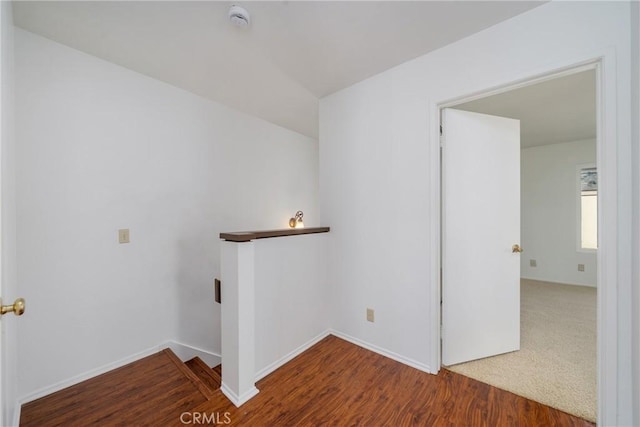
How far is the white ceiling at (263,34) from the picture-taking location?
1478 mm

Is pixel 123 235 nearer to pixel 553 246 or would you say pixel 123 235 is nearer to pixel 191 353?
pixel 191 353

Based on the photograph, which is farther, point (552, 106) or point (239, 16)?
point (552, 106)

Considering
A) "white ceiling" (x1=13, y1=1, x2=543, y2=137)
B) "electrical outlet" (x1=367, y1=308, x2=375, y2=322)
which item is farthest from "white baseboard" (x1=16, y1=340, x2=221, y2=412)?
"white ceiling" (x1=13, y1=1, x2=543, y2=137)

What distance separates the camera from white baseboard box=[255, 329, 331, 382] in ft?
5.91

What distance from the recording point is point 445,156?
1930mm

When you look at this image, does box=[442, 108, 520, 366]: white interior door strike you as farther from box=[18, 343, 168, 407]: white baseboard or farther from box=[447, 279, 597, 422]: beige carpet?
box=[18, 343, 168, 407]: white baseboard

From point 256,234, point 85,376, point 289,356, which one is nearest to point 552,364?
point 289,356

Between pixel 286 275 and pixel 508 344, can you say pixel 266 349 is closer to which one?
pixel 286 275

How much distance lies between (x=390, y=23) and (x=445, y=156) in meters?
1.02

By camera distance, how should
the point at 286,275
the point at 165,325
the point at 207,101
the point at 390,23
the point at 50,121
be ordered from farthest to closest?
the point at 207,101, the point at 165,325, the point at 286,275, the point at 50,121, the point at 390,23

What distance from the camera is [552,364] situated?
1.92 metres

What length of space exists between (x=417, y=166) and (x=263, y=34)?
1.49 meters

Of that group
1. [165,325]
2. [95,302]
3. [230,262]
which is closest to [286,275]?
[230,262]

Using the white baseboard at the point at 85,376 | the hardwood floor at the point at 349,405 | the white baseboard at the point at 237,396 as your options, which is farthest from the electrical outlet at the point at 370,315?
the white baseboard at the point at 85,376
